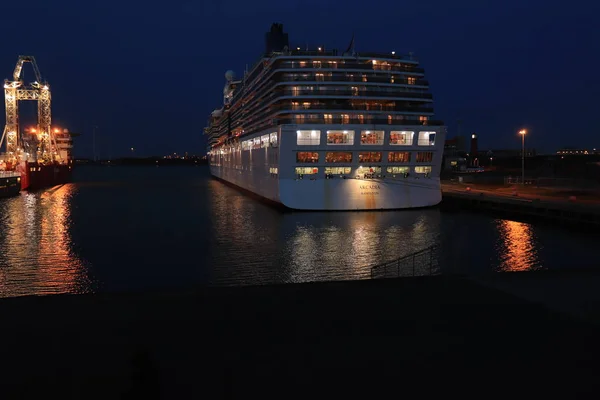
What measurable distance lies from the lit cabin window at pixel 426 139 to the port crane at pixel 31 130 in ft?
229

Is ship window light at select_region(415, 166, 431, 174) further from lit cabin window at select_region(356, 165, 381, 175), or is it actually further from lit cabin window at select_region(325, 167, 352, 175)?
lit cabin window at select_region(325, 167, 352, 175)

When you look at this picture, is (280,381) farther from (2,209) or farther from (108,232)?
(2,209)

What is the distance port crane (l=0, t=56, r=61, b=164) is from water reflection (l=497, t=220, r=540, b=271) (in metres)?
79.0

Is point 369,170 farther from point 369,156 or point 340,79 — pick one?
point 340,79

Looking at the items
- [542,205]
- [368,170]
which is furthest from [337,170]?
[542,205]

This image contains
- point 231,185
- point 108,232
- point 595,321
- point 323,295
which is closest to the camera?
point 595,321

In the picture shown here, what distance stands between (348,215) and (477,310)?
31.2 m

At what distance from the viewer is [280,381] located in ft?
24.7

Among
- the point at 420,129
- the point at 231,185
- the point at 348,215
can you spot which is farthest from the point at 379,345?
the point at 231,185

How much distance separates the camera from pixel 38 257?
2533 centimetres

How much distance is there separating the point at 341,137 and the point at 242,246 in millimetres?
17225

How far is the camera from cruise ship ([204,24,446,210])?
4250cm

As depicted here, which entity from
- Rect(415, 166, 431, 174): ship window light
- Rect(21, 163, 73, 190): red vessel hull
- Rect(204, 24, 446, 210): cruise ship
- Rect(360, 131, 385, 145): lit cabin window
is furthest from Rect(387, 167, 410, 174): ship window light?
Rect(21, 163, 73, 190): red vessel hull

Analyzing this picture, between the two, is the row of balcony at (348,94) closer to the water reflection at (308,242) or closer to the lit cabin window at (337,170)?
the lit cabin window at (337,170)
